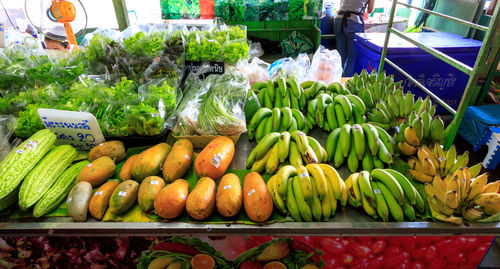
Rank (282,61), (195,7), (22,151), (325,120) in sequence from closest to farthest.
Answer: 1. (22,151)
2. (325,120)
3. (282,61)
4. (195,7)

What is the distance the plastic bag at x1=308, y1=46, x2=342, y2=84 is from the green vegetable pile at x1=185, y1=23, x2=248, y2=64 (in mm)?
1066

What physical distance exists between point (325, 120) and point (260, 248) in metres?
1.15

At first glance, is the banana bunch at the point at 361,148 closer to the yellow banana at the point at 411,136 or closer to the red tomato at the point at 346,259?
the yellow banana at the point at 411,136

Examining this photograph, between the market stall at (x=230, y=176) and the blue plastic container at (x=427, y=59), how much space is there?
6.46 feet

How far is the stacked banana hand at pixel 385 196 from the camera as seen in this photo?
55.4 inches

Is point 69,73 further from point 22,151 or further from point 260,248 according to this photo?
point 260,248

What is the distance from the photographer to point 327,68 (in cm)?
324

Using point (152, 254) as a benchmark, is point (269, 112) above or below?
above

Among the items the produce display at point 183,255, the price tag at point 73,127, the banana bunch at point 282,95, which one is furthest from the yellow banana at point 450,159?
the price tag at point 73,127

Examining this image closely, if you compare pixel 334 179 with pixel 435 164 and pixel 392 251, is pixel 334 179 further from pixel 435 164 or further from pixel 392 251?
pixel 435 164

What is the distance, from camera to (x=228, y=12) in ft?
14.4

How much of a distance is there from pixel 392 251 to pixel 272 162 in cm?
87

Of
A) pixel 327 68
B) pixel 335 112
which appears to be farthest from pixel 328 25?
pixel 335 112

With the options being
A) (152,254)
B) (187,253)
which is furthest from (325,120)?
(152,254)
